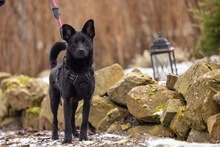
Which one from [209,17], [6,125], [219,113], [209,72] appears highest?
[209,17]

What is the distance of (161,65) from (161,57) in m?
0.12

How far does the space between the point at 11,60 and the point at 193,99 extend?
741cm

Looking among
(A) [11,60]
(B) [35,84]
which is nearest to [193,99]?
(B) [35,84]

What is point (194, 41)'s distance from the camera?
10.8 m

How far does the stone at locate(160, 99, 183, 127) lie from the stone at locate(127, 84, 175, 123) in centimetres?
21

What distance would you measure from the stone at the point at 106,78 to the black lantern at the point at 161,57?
20.5 inches

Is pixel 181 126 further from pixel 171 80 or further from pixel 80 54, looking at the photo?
pixel 80 54

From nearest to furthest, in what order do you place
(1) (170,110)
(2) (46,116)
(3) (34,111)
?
(1) (170,110), (2) (46,116), (3) (34,111)

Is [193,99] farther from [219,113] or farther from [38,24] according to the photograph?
[38,24]

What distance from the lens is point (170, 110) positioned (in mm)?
4574

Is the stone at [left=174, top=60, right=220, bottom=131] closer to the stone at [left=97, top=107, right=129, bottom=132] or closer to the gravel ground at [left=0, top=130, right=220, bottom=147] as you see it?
the gravel ground at [left=0, top=130, right=220, bottom=147]

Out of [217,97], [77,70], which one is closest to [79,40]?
[77,70]

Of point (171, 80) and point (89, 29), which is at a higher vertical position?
point (89, 29)

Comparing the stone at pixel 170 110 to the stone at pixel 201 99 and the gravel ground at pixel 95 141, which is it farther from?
the gravel ground at pixel 95 141
